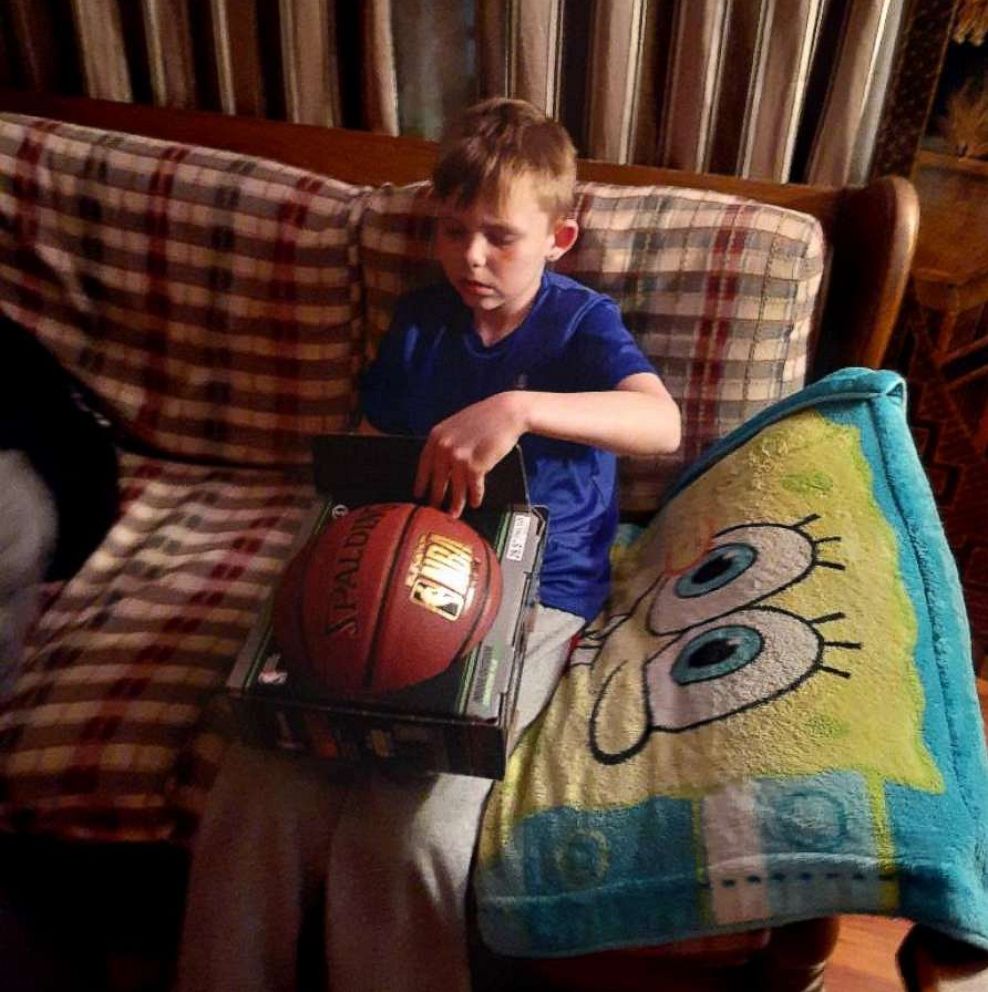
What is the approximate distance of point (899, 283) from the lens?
1.29m

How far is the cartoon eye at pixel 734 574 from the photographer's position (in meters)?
1.01

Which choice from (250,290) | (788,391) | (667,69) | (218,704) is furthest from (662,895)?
(667,69)

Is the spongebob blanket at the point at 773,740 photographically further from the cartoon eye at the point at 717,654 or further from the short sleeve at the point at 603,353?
the short sleeve at the point at 603,353

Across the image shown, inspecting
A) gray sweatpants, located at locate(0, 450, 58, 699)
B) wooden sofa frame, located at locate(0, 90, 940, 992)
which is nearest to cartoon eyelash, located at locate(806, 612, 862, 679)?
wooden sofa frame, located at locate(0, 90, 940, 992)

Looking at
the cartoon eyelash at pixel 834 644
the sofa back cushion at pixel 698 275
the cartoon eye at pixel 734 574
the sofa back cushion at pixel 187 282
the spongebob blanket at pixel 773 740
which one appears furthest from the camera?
the sofa back cushion at pixel 187 282

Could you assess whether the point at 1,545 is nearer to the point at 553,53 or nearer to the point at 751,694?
the point at 751,694

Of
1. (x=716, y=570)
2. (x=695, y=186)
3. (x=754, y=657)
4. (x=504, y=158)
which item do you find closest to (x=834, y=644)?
(x=754, y=657)

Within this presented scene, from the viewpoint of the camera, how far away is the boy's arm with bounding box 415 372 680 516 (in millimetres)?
938

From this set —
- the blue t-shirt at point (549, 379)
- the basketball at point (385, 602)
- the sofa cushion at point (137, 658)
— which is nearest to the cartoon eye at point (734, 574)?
the blue t-shirt at point (549, 379)

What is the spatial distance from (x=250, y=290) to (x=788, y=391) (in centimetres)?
79

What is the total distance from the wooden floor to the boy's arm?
752mm

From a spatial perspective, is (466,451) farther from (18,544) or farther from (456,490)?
(18,544)

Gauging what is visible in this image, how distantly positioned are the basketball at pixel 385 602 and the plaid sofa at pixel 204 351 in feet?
0.96

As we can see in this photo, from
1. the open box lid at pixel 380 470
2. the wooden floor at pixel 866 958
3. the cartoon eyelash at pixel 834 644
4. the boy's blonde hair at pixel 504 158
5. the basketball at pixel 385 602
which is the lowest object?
the wooden floor at pixel 866 958
